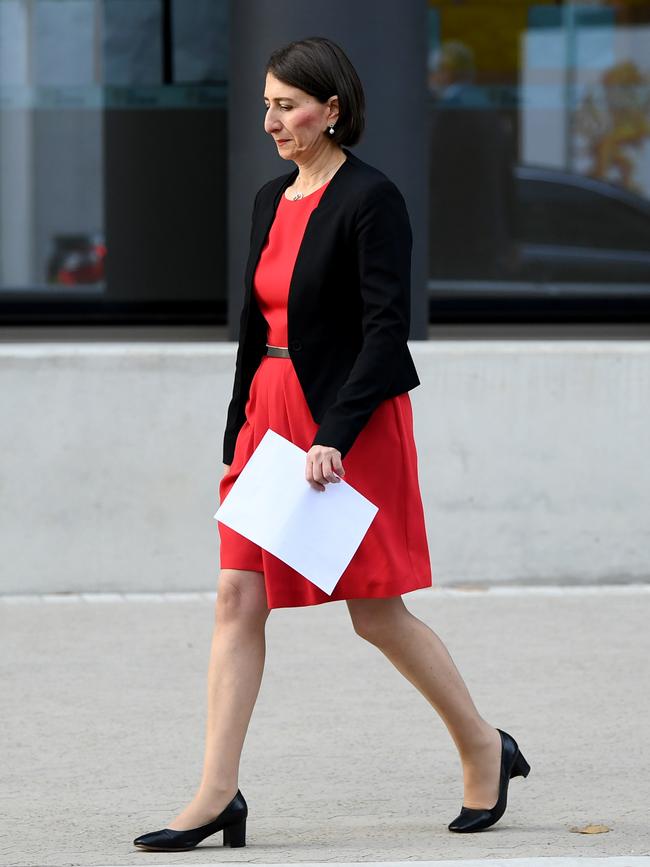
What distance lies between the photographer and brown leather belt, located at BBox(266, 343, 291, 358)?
4.02m

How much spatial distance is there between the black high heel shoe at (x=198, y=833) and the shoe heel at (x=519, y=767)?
701mm

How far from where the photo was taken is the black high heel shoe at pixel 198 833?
3930 mm

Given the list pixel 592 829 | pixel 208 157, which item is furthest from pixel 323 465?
pixel 208 157

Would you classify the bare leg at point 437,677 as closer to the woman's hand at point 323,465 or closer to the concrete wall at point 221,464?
the woman's hand at point 323,465

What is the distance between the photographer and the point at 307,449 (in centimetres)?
400

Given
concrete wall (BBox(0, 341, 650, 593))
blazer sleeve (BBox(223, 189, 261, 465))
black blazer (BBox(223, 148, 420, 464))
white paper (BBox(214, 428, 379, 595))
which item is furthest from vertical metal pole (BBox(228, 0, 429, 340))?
white paper (BBox(214, 428, 379, 595))

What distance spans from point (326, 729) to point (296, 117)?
198 centimetres

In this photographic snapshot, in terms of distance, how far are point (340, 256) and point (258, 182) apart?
333cm

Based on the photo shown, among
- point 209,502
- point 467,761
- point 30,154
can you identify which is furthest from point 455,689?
point 30,154

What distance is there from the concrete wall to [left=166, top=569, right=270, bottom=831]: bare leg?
2.90 m

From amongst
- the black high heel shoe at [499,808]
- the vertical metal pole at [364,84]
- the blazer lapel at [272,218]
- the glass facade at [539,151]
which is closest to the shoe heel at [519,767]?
the black high heel shoe at [499,808]

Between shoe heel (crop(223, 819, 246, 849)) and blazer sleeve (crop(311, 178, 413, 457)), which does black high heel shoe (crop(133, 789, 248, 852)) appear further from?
blazer sleeve (crop(311, 178, 413, 457))

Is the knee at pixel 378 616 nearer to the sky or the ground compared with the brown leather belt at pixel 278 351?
nearer to the ground

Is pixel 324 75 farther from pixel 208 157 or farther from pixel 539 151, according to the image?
pixel 539 151
